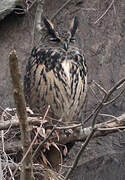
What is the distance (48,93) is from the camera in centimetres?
363

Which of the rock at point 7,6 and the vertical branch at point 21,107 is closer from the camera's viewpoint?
the vertical branch at point 21,107

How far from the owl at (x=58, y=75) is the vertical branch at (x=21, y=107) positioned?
1521 mm

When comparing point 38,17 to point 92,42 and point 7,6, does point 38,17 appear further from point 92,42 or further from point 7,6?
point 92,42

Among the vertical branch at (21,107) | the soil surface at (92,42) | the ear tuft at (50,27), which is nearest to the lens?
the vertical branch at (21,107)

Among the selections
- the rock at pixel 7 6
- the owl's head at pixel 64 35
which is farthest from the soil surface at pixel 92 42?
the owl's head at pixel 64 35

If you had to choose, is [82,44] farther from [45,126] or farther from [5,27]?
[45,126]

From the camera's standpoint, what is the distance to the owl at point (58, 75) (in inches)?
141

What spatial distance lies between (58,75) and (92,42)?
2.94ft

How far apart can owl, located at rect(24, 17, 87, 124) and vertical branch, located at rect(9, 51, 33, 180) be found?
1.52 meters

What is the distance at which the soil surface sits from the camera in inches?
161

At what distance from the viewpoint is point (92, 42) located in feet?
14.5

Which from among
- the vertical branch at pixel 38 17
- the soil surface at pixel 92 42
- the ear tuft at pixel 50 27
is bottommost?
the soil surface at pixel 92 42

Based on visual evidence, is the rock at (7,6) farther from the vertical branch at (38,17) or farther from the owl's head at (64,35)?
the owl's head at (64,35)

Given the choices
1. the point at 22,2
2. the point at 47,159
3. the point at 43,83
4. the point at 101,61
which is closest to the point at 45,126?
the point at 47,159
